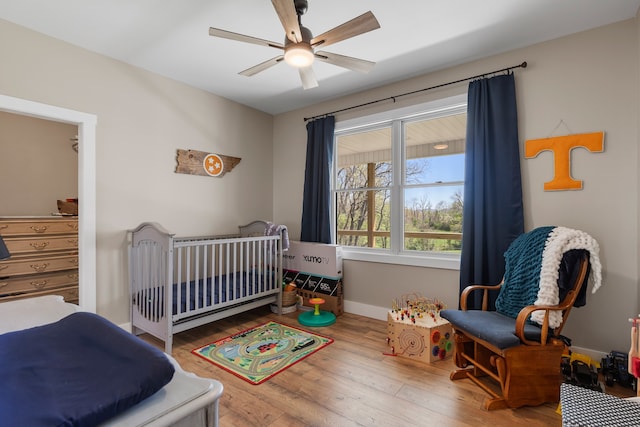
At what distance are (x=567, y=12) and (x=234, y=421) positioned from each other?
3.28 m

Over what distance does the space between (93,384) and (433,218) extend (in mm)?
2858

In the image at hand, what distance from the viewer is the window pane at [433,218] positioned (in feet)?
9.36

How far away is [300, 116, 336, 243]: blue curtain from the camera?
3512mm

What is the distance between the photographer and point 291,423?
5.29 feet

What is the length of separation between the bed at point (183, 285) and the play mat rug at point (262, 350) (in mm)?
277

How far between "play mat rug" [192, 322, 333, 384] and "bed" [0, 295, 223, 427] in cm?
141

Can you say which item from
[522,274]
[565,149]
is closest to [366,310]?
[522,274]

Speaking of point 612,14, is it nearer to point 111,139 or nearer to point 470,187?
point 470,187

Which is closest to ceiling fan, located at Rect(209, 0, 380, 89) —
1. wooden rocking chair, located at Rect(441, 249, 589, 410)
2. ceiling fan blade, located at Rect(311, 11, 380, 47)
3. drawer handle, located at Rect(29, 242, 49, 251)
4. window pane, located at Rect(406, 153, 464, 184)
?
ceiling fan blade, located at Rect(311, 11, 380, 47)

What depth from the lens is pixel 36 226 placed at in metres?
3.06

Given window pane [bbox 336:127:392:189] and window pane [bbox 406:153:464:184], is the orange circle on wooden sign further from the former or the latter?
window pane [bbox 406:153:464:184]

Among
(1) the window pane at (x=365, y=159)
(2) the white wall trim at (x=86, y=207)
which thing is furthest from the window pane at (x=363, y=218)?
(2) the white wall trim at (x=86, y=207)

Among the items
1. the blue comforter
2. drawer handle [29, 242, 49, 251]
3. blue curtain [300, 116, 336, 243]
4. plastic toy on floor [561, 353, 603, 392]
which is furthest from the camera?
blue curtain [300, 116, 336, 243]

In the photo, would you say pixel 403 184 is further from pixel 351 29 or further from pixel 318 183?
pixel 351 29
